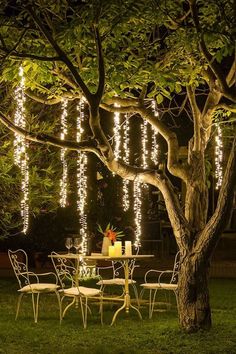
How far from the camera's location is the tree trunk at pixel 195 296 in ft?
25.0

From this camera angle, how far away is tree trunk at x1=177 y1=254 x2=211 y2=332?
7633mm

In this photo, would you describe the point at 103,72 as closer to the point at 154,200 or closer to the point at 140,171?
the point at 140,171

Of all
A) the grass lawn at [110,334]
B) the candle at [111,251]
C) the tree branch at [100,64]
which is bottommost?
the grass lawn at [110,334]

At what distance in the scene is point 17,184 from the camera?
1098 cm

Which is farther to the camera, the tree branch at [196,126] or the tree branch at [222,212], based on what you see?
the tree branch at [196,126]

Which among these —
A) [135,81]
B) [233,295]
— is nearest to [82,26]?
[135,81]

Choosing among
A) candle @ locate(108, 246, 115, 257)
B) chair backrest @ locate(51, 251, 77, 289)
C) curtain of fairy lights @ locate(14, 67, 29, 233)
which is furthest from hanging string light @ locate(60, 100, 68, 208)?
candle @ locate(108, 246, 115, 257)

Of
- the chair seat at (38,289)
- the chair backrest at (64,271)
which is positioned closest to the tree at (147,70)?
the chair seat at (38,289)

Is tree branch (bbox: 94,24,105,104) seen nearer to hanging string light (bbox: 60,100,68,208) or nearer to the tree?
the tree

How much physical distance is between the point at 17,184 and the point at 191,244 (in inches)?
160

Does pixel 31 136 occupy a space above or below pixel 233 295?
above

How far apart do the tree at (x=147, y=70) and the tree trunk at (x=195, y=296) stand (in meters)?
0.01

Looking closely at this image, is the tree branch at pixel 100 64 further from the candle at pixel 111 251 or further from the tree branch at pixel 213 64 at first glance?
the candle at pixel 111 251

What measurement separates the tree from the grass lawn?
42 centimetres
